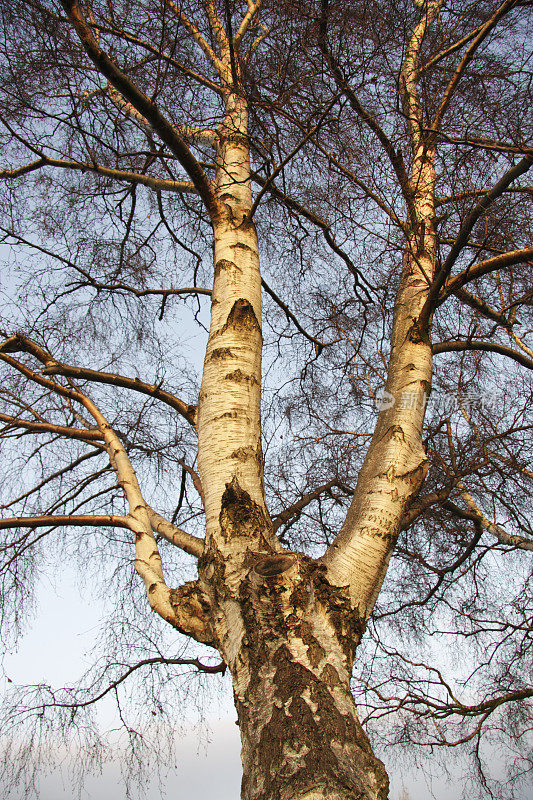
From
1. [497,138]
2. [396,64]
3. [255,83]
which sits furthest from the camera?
[396,64]

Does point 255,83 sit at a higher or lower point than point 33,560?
higher

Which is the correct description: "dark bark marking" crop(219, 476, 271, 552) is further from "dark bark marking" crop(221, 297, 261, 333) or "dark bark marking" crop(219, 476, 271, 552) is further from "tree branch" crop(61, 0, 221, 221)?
"tree branch" crop(61, 0, 221, 221)

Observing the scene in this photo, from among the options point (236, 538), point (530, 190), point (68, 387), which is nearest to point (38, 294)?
point (68, 387)

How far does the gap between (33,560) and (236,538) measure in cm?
189

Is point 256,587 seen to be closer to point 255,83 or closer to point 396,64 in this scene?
point 255,83

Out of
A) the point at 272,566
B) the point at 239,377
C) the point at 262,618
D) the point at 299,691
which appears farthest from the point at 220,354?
the point at 299,691

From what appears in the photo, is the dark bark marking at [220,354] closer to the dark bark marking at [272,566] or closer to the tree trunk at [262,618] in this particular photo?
the tree trunk at [262,618]

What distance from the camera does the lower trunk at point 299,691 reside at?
3.69 feet

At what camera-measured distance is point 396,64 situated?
10.7 feet

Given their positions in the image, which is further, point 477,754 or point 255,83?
point 477,754

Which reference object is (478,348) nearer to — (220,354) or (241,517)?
(220,354)

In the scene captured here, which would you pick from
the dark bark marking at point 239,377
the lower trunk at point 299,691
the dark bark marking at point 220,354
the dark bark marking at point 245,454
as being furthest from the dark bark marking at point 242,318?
the lower trunk at point 299,691

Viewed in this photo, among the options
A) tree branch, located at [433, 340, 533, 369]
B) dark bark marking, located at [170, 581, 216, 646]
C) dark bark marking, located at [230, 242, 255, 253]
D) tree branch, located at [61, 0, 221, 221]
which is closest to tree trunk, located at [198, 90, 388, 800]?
dark bark marking, located at [170, 581, 216, 646]

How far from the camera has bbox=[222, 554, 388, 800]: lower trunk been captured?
44.3 inches
